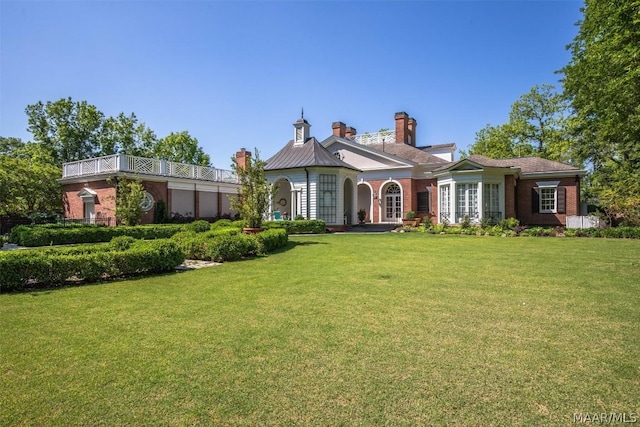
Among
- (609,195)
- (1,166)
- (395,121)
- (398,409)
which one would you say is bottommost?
(398,409)

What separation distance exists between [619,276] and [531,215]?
18.5 metres

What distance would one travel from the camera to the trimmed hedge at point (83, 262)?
6.66m

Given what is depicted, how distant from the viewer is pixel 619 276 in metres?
7.44

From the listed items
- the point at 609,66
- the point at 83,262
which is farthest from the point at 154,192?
the point at 609,66

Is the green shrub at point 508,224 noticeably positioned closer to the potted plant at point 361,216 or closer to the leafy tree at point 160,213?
the potted plant at point 361,216

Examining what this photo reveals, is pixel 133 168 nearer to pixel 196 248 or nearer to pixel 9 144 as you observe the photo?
pixel 196 248

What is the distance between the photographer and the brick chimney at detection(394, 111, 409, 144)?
3075 cm

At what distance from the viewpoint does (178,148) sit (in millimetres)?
42594

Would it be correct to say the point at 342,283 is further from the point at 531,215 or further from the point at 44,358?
the point at 531,215

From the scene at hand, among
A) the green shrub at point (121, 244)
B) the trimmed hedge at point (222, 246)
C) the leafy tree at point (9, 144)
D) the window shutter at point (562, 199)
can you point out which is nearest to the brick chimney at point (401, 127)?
the window shutter at point (562, 199)

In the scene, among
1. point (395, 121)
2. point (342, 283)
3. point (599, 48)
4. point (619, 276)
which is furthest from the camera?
point (395, 121)

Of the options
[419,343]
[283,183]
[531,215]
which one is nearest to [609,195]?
[531,215]

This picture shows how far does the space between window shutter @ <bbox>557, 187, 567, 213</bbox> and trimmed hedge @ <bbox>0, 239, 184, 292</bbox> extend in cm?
2348

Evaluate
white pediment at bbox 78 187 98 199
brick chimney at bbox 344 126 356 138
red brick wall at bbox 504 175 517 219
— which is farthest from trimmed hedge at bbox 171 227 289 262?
brick chimney at bbox 344 126 356 138
